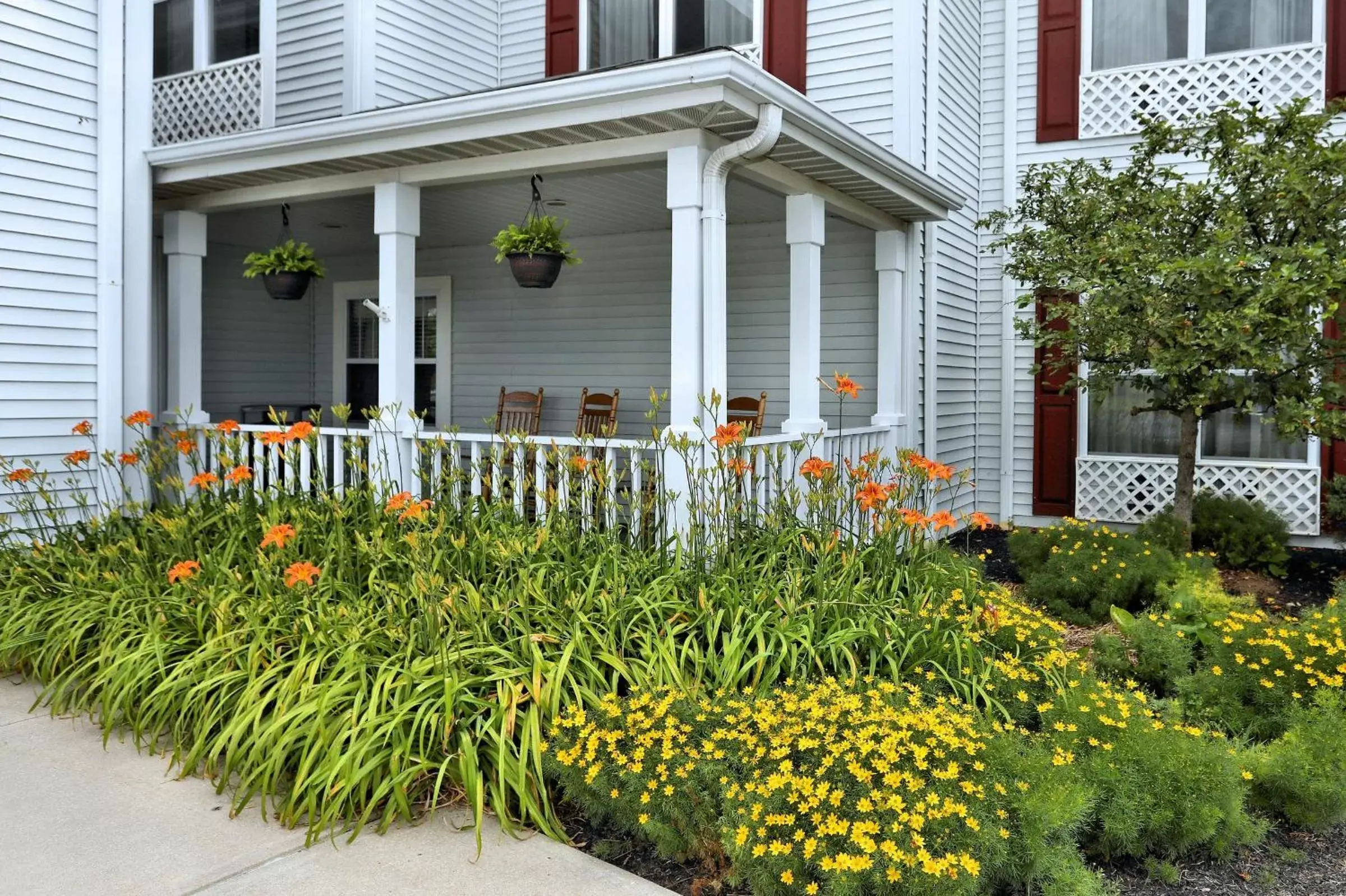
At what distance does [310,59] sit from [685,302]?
488 centimetres

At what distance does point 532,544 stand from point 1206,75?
6794 mm

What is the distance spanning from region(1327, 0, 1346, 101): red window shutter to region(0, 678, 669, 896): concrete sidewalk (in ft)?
26.2

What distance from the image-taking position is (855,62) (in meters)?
7.56

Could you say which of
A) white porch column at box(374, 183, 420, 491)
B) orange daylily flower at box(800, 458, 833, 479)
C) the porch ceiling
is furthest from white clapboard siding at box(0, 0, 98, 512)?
orange daylily flower at box(800, 458, 833, 479)

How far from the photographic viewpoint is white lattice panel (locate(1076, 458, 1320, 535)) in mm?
7773

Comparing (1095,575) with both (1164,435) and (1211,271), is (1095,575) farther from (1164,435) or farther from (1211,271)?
(1164,435)

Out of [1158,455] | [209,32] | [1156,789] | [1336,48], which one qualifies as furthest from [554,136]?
[1336,48]

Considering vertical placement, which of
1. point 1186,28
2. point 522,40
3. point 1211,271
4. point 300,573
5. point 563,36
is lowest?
point 300,573

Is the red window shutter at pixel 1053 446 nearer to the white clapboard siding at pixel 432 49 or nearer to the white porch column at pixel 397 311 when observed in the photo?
the white porch column at pixel 397 311

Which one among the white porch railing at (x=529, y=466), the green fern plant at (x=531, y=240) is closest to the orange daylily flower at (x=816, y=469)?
the white porch railing at (x=529, y=466)

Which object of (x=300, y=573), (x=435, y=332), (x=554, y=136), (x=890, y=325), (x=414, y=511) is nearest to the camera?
(x=300, y=573)

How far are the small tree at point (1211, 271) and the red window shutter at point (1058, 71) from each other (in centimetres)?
181

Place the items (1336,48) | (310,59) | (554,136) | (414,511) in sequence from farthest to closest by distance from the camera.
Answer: (310,59), (1336,48), (554,136), (414,511)

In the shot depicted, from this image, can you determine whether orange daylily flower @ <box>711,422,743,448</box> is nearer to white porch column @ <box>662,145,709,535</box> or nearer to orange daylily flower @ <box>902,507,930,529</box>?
white porch column @ <box>662,145,709,535</box>
